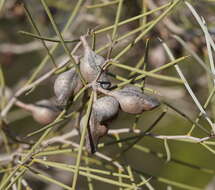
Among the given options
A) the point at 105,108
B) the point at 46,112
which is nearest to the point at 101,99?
the point at 105,108

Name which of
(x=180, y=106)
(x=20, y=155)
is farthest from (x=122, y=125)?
(x=20, y=155)

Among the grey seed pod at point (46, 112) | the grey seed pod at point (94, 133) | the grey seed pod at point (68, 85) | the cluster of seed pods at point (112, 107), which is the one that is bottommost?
the grey seed pod at point (94, 133)

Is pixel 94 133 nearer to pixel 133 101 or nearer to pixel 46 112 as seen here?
pixel 133 101

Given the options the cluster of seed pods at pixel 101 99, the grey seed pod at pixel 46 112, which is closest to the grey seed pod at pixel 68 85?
the cluster of seed pods at pixel 101 99

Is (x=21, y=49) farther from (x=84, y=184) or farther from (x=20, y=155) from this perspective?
(x=84, y=184)

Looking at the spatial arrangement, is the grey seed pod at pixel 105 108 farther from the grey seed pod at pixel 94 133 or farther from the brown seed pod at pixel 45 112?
the brown seed pod at pixel 45 112

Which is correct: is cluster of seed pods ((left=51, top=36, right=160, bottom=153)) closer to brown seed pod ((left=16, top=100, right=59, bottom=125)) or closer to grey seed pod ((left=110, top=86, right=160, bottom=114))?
grey seed pod ((left=110, top=86, right=160, bottom=114))
